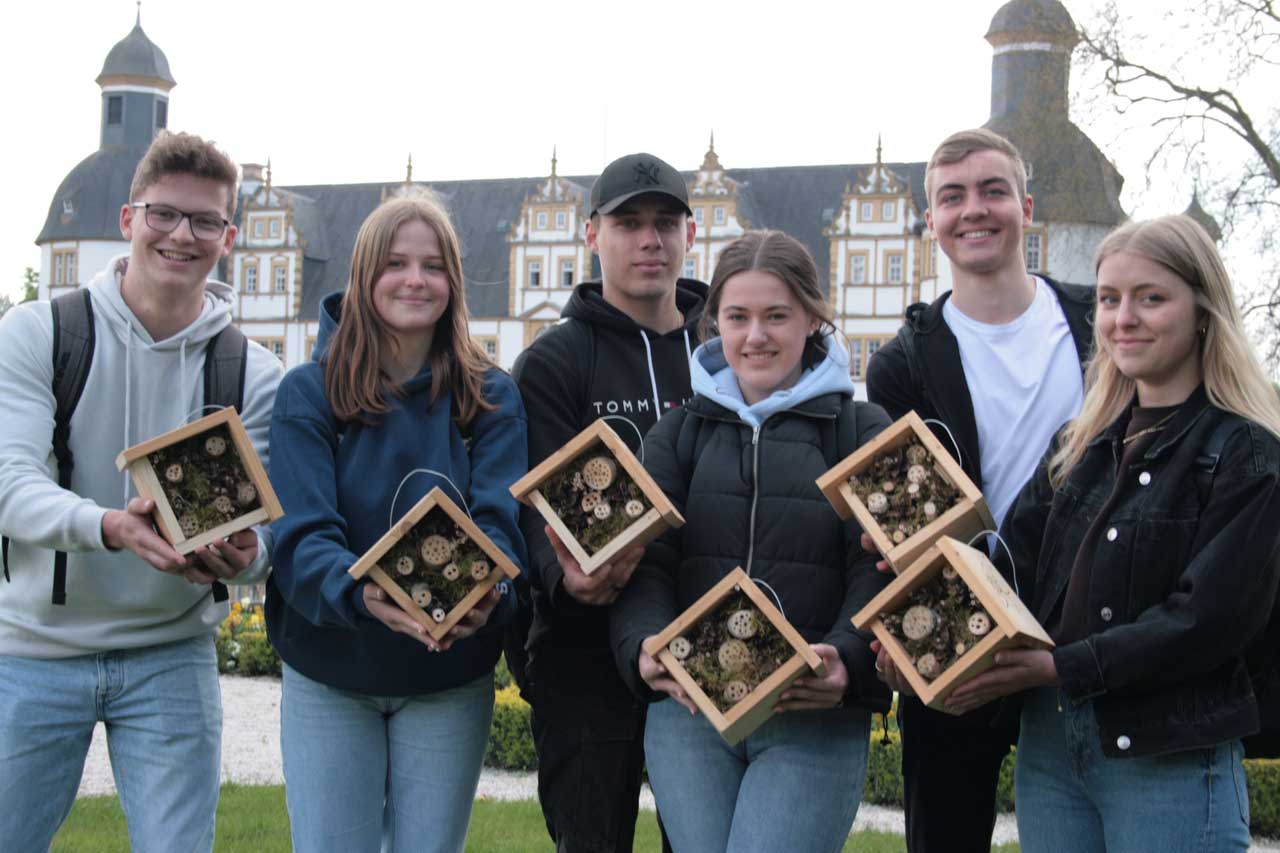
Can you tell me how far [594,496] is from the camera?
355 cm

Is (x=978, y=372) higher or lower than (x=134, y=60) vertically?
lower

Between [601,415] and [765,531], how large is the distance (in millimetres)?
766

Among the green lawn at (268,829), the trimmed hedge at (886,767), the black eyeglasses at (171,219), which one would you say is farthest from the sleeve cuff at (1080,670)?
the trimmed hedge at (886,767)

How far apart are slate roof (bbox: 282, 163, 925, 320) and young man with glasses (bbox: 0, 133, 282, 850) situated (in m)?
38.4

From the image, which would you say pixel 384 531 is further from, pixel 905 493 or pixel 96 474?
pixel 905 493

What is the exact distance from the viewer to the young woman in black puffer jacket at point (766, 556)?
3.25 meters

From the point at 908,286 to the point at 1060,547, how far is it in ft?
124

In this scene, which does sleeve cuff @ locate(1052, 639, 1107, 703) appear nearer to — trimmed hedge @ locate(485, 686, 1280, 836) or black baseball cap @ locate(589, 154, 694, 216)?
A: black baseball cap @ locate(589, 154, 694, 216)

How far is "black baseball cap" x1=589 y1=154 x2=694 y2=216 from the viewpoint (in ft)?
13.3

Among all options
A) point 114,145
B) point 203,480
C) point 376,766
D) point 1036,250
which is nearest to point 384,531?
point 203,480

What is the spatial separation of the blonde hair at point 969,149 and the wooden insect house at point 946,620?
1326 mm

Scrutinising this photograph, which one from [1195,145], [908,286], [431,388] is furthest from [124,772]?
[908,286]

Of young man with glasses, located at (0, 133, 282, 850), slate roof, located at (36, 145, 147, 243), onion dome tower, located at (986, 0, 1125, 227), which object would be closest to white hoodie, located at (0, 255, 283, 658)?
young man with glasses, located at (0, 133, 282, 850)

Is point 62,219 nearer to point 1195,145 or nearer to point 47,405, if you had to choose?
point 1195,145
